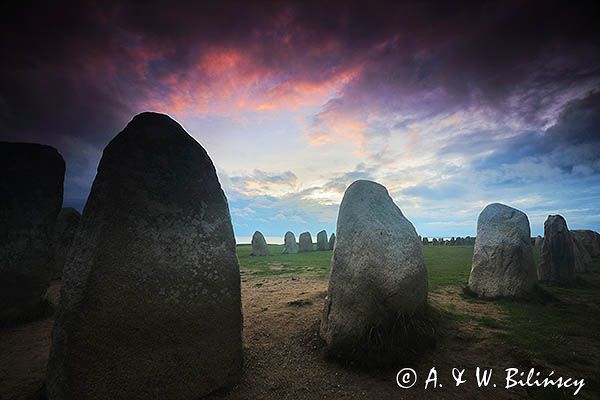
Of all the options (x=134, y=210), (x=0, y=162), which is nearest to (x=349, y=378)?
(x=134, y=210)

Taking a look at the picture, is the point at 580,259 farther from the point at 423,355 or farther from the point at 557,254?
the point at 423,355

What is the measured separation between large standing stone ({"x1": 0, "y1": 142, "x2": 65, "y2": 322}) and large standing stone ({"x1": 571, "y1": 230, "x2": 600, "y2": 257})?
97.6ft

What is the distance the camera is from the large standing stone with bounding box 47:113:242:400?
3270 millimetres

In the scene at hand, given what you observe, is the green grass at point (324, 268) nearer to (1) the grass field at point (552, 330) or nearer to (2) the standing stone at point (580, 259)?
(1) the grass field at point (552, 330)

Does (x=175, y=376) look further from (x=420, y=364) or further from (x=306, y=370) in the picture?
(x=420, y=364)

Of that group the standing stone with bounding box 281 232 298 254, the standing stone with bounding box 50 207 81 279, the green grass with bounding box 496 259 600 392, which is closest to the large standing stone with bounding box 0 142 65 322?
the standing stone with bounding box 50 207 81 279

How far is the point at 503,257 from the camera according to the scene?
876cm

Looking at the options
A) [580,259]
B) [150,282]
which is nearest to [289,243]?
[580,259]

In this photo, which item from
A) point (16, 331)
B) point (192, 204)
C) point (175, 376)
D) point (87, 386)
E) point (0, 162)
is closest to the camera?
point (87, 386)

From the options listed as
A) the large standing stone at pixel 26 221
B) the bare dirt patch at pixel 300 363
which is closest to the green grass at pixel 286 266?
the bare dirt patch at pixel 300 363

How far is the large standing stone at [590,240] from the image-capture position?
2014 cm

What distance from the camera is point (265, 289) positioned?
10.9 metres

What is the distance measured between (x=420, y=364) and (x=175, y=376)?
383cm

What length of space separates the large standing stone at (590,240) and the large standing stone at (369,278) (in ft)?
75.6
